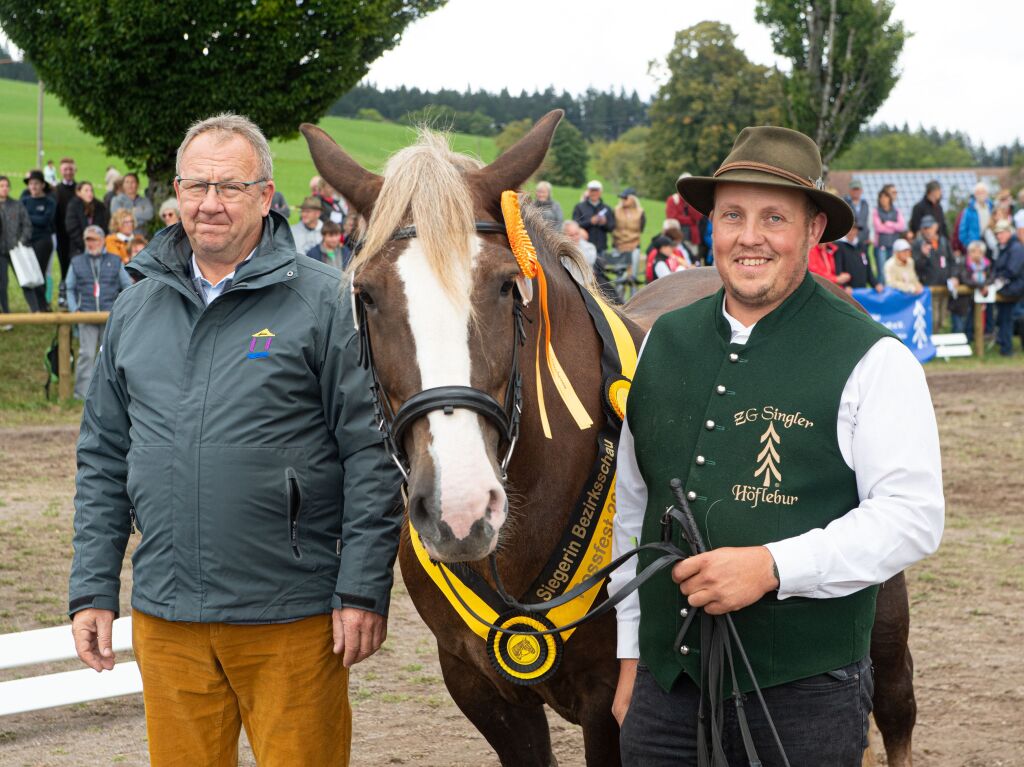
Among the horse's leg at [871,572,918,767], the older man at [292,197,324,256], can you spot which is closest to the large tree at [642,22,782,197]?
the older man at [292,197,324,256]

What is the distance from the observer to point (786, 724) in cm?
234

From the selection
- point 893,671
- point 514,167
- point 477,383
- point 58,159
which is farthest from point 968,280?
point 58,159

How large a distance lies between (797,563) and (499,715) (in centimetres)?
Answer: 146

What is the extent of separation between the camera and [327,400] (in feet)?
9.71

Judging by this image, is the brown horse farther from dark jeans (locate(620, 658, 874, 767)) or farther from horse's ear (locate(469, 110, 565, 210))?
dark jeans (locate(620, 658, 874, 767))

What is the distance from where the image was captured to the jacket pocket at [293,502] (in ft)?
9.41

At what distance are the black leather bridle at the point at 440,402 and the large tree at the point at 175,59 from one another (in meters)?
12.3

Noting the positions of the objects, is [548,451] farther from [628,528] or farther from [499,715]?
[499,715]

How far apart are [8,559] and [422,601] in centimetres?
473

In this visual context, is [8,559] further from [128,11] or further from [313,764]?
[128,11]

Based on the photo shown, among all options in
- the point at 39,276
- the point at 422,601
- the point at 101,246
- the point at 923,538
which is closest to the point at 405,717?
the point at 422,601

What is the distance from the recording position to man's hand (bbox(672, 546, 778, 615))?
2.21 metres

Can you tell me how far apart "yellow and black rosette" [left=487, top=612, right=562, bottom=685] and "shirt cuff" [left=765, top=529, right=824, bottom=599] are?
0.87 m

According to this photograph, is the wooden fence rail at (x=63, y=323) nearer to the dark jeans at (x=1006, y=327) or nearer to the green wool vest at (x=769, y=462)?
the green wool vest at (x=769, y=462)
